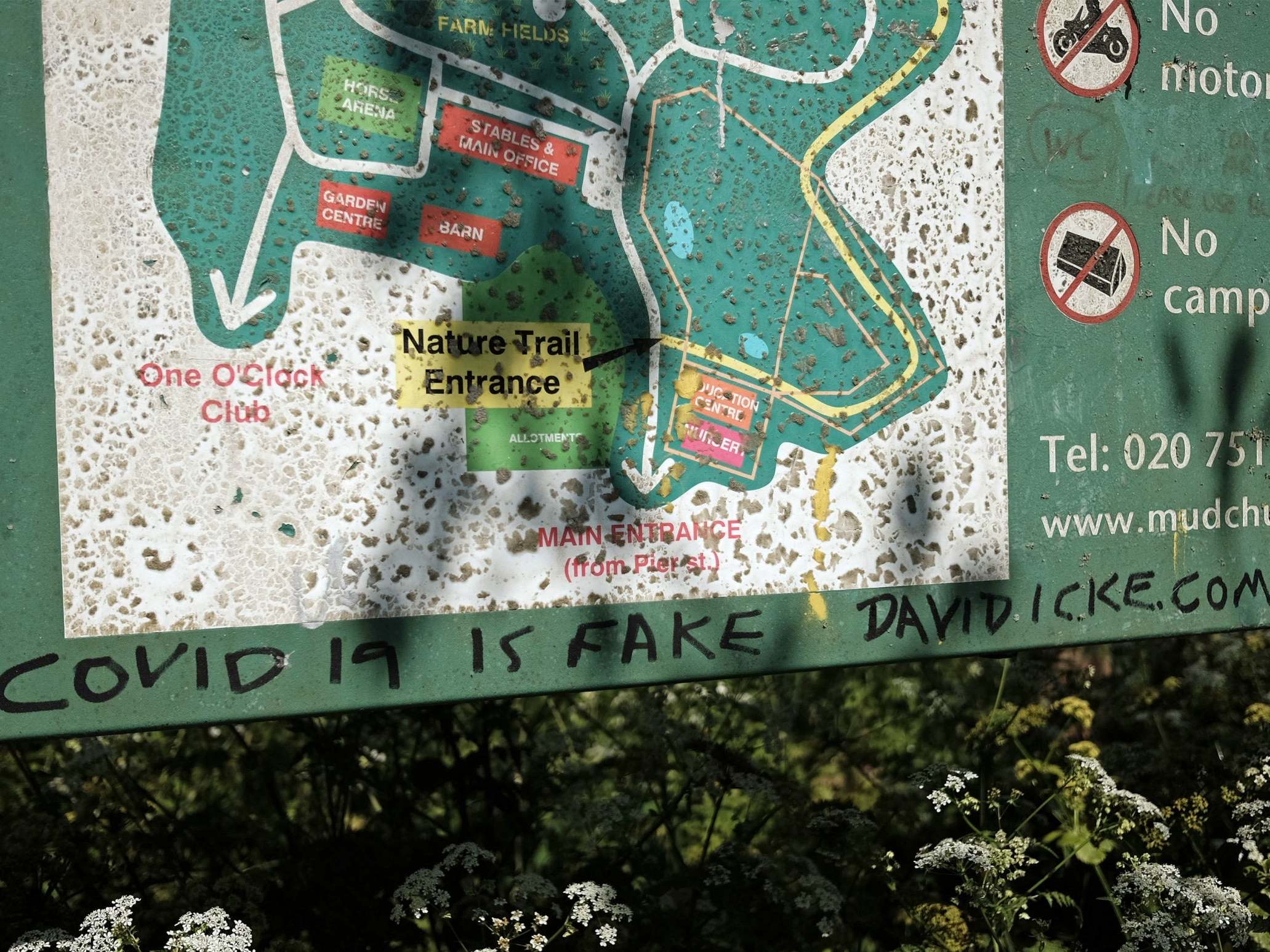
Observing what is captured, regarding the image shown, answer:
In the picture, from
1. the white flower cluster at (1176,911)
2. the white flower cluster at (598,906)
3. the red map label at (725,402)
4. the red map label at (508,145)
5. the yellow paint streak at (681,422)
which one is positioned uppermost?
the red map label at (508,145)

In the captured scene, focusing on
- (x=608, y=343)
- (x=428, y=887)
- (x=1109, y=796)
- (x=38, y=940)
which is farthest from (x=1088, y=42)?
(x=38, y=940)

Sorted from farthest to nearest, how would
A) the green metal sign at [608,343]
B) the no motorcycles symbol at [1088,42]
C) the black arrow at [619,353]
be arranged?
the no motorcycles symbol at [1088,42]
the black arrow at [619,353]
the green metal sign at [608,343]

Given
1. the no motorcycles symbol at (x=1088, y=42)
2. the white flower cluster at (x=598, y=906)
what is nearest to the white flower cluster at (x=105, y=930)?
the white flower cluster at (x=598, y=906)

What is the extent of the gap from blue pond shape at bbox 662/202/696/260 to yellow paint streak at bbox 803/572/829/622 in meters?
0.61

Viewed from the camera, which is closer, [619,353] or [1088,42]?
[619,353]

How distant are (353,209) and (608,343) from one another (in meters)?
0.47

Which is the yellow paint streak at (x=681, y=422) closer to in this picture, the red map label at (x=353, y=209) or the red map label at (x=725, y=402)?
the red map label at (x=725, y=402)

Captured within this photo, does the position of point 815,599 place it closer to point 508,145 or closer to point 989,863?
point 989,863

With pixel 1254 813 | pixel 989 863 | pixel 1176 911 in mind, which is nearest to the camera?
pixel 989 863

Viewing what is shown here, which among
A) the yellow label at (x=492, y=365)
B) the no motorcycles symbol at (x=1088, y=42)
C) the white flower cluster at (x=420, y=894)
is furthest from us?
the white flower cluster at (x=420, y=894)

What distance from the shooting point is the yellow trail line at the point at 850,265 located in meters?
1.99

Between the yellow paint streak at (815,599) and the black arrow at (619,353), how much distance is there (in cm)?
50

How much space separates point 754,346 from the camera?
6.46 ft

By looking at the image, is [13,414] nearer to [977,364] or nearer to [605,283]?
[605,283]
